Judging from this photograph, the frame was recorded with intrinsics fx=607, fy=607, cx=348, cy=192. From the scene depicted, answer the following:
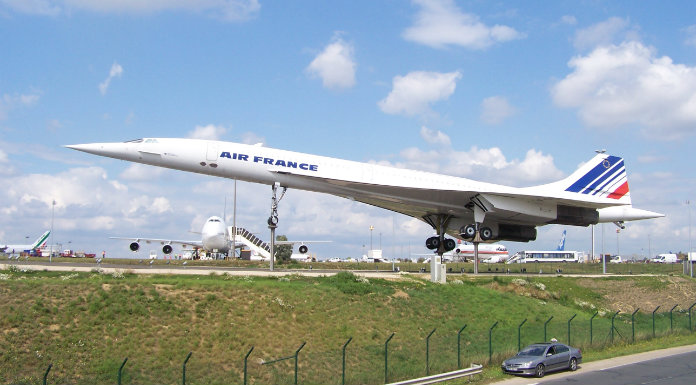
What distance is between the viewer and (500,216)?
37.2 m

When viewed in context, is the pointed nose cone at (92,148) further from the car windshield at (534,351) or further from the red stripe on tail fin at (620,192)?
the red stripe on tail fin at (620,192)

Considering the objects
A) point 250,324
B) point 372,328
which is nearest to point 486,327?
point 372,328

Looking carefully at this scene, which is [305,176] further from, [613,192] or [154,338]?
[613,192]

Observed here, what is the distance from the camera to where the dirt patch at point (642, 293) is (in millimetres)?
36594

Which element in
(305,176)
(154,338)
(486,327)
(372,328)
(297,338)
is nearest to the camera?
(154,338)

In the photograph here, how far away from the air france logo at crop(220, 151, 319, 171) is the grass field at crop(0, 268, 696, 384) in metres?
5.93

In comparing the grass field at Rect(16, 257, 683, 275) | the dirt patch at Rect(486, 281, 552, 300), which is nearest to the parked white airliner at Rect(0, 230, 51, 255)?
the grass field at Rect(16, 257, 683, 275)

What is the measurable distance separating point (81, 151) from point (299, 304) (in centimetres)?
1315

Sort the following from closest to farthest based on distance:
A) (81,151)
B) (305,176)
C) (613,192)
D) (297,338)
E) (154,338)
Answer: (154,338) < (297,338) < (81,151) < (305,176) < (613,192)

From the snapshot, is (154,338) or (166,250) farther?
(166,250)

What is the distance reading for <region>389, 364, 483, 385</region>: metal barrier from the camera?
53.7ft

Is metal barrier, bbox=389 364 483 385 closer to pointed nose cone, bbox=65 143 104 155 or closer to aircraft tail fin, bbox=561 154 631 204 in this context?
pointed nose cone, bbox=65 143 104 155

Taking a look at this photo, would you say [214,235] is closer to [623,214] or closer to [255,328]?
[623,214]

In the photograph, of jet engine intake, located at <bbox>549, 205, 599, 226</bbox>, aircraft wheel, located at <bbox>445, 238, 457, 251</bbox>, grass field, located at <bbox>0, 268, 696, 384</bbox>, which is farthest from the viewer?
aircraft wheel, located at <bbox>445, 238, 457, 251</bbox>
